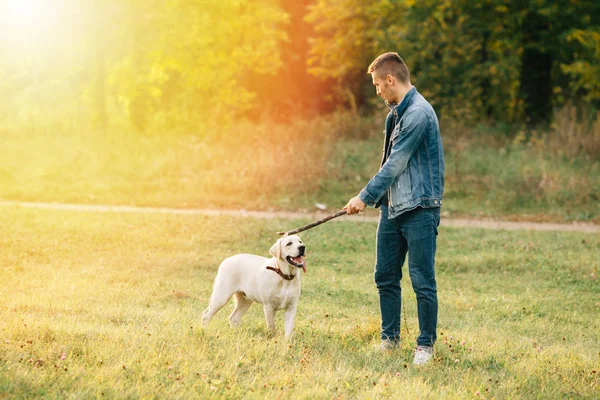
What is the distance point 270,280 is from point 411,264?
1230mm

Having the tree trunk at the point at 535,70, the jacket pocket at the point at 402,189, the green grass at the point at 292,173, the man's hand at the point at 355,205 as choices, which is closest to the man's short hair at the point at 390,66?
the jacket pocket at the point at 402,189

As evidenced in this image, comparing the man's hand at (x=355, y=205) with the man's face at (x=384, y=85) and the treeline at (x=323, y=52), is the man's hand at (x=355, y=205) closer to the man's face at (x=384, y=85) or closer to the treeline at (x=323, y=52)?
the man's face at (x=384, y=85)

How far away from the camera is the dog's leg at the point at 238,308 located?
23.9 ft

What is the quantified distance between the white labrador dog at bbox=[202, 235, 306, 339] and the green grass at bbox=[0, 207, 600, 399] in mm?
261

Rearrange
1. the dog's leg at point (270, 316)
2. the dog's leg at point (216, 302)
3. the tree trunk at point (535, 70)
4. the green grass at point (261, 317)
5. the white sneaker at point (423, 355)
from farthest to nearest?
the tree trunk at point (535, 70) → the dog's leg at point (216, 302) → the dog's leg at point (270, 316) → the white sneaker at point (423, 355) → the green grass at point (261, 317)

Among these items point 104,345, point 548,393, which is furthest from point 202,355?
point 548,393

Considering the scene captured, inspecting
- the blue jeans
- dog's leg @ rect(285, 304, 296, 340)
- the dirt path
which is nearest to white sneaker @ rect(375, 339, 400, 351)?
the blue jeans

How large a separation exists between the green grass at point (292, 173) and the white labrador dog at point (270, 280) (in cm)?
914

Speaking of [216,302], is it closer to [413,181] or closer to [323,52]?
[413,181]

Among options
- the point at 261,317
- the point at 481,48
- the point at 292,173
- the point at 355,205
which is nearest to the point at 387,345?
the point at 355,205

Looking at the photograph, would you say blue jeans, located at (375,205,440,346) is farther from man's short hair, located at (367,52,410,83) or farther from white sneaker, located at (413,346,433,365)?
man's short hair, located at (367,52,410,83)

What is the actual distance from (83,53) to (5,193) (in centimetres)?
1064

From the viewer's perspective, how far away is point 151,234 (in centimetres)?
1268

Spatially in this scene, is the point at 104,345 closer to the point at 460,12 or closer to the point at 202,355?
the point at 202,355
